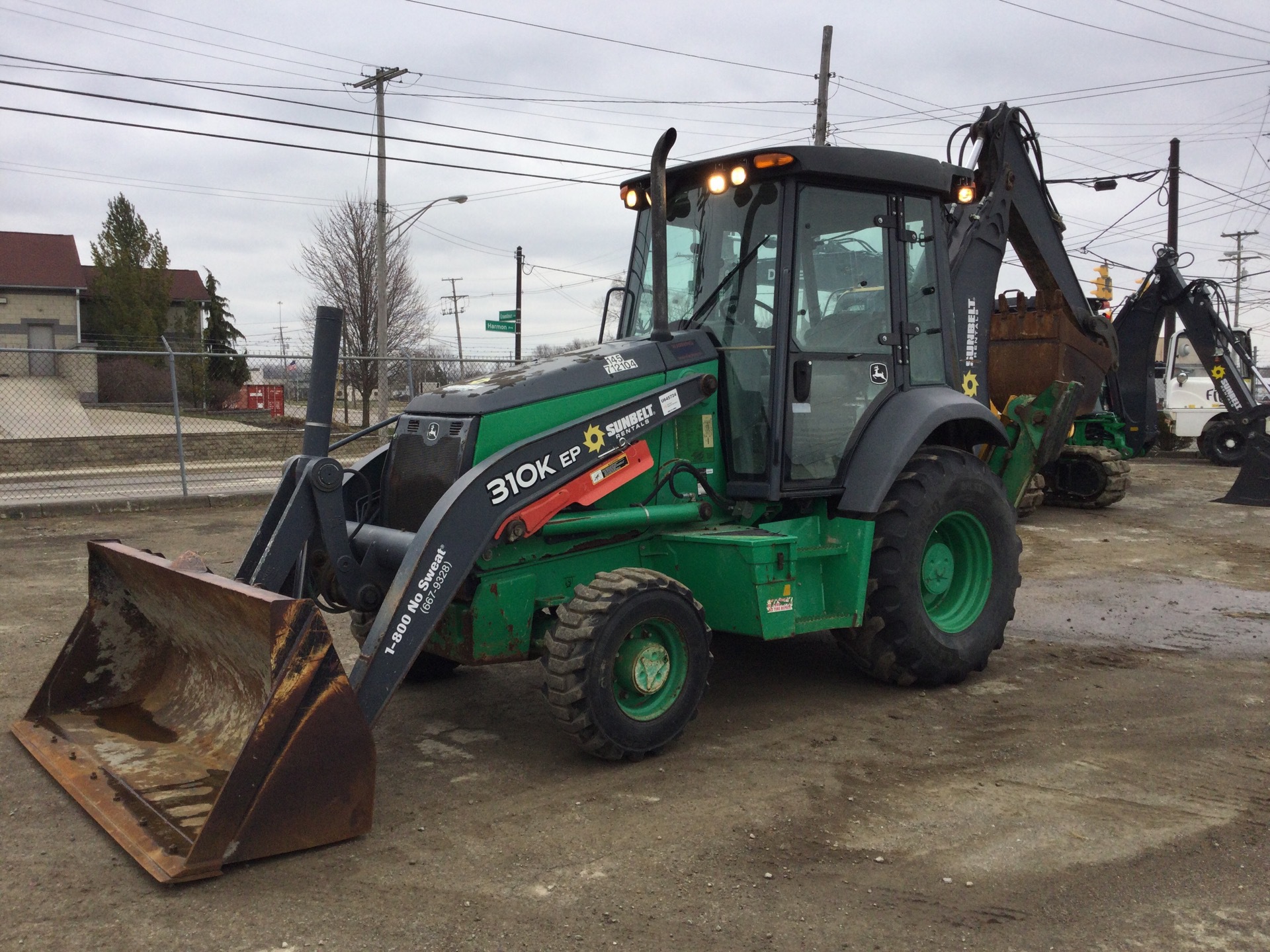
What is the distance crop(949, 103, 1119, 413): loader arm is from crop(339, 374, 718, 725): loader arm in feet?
8.80

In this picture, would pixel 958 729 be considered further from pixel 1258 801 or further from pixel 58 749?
pixel 58 749

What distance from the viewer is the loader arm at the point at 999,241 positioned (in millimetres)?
7277

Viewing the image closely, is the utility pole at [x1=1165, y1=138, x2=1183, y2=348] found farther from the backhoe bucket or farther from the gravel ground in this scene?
the gravel ground

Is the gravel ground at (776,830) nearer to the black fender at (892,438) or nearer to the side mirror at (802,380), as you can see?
the black fender at (892,438)

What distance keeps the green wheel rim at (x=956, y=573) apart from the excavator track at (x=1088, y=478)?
825cm

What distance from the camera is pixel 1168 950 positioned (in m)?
3.26

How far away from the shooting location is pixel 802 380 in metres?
5.46

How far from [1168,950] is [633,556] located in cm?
280

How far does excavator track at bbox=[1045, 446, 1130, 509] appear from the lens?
13.6 meters

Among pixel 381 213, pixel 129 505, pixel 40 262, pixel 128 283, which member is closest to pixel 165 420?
pixel 381 213

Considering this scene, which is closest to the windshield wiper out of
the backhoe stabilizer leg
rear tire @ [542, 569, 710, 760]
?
rear tire @ [542, 569, 710, 760]

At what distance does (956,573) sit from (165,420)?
20486 millimetres

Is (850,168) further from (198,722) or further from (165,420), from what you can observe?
(165,420)

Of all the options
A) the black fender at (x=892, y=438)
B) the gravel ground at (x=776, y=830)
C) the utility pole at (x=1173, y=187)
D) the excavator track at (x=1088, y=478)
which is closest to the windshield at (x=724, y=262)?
the black fender at (x=892, y=438)
